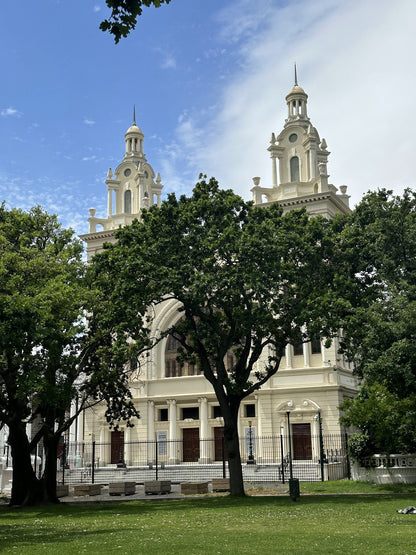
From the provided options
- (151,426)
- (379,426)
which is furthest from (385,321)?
(151,426)

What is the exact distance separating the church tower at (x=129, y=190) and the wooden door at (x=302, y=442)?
23.7m

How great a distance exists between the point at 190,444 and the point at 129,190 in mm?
23769

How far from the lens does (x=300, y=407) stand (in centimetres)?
4869

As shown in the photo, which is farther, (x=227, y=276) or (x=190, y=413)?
(x=190, y=413)

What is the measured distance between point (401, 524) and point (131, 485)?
17724mm

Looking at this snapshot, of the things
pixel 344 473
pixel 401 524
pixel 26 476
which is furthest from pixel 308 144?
pixel 401 524

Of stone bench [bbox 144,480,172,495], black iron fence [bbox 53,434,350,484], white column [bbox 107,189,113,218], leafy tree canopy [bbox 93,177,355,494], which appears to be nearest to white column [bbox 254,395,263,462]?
black iron fence [bbox 53,434,350,484]

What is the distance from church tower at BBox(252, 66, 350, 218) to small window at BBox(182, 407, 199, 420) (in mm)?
16883

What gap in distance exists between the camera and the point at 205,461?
5041cm

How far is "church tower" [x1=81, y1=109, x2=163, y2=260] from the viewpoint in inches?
2429

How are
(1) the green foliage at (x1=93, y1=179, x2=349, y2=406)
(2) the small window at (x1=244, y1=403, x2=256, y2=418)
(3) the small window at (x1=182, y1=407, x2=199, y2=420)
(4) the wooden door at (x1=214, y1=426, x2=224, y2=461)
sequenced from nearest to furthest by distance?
(1) the green foliage at (x1=93, y1=179, x2=349, y2=406) → (2) the small window at (x1=244, y1=403, x2=256, y2=418) → (4) the wooden door at (x1=214, y1=426, x2=224, y2=461) → (3) the small window at (x1=182, y1=407, x2=199, y2=420)

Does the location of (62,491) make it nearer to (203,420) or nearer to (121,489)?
(121,489)

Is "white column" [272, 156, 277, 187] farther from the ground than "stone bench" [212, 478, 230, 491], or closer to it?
farther from the ground

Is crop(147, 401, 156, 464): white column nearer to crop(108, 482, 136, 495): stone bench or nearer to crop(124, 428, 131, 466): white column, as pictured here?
crop(124, 428, 131, 466): white column
